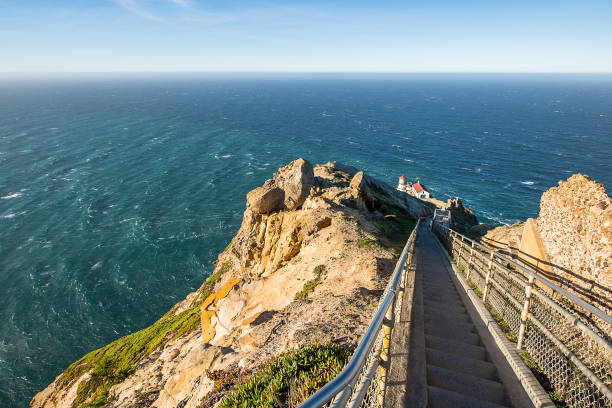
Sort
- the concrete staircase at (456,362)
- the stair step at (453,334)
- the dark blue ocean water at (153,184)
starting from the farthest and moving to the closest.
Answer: the dark blue ocean water at (153,184) → the stair step at (453,334) → the concrete staircase at (456,362)

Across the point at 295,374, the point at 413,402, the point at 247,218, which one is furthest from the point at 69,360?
the point at 413,402

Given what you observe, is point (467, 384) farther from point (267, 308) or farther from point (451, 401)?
point (267, 308)

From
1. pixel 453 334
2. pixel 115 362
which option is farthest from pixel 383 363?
pixel 115 362

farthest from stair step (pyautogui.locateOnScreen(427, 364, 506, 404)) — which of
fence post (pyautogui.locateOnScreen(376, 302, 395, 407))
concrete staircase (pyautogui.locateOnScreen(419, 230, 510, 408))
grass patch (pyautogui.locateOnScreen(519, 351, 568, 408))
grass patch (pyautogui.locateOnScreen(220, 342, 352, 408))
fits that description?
grass patch (pyautogui.locateOnScreen(220, 342, 352, 408))

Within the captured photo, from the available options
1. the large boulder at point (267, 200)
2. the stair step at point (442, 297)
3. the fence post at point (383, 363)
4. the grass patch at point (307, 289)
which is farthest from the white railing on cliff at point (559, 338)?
the large boulder at point (267, 200)

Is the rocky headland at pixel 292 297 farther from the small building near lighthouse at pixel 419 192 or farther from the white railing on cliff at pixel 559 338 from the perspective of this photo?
the small building near lighthouse at pixel 419 192

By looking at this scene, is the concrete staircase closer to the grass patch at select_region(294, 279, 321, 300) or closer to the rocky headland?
the rocky headland
